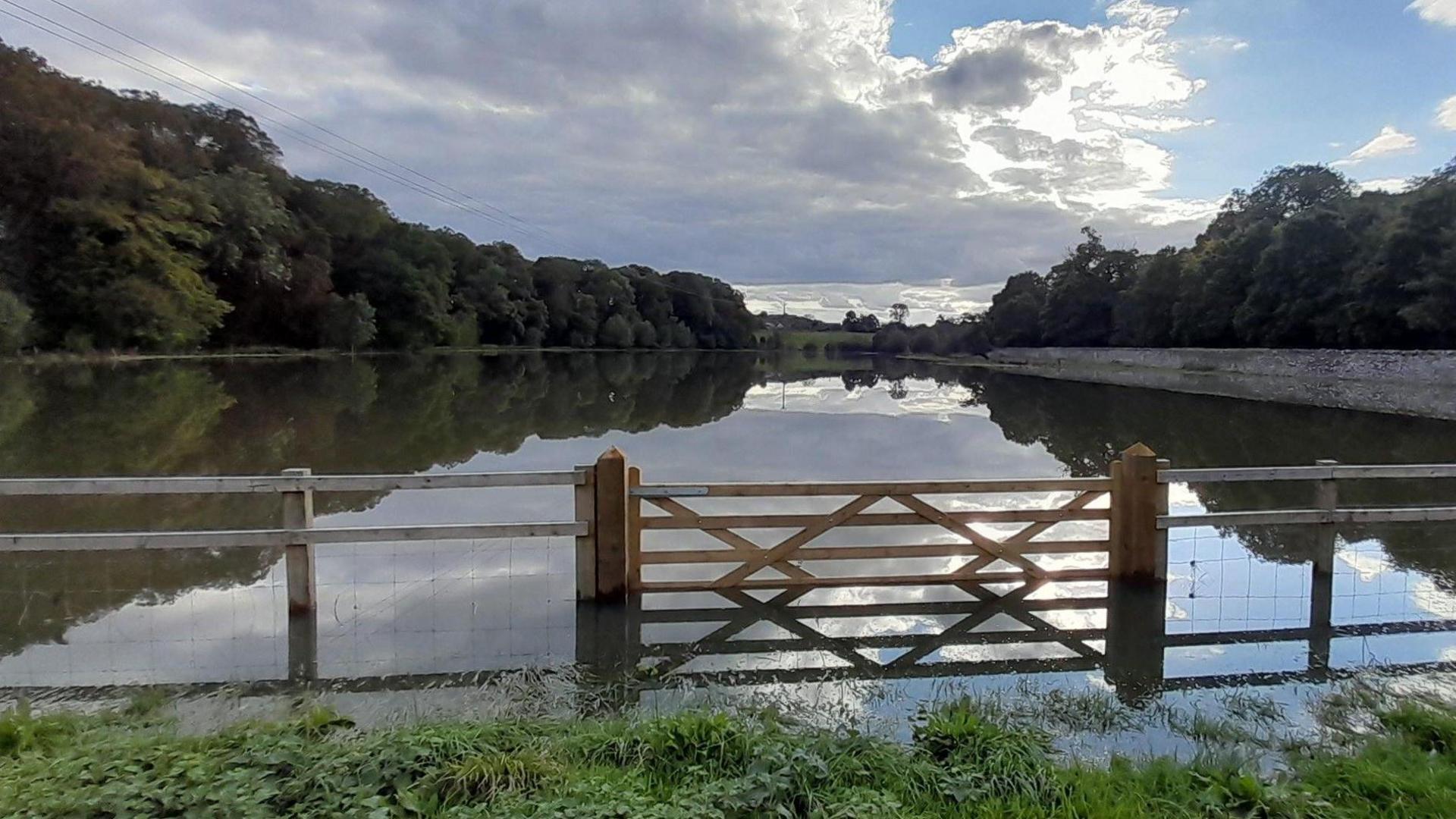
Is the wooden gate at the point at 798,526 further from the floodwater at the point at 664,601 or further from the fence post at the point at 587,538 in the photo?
the floodwater at the point at 664,601

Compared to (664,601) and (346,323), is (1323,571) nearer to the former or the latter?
(664,601)

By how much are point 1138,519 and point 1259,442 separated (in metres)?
14.4

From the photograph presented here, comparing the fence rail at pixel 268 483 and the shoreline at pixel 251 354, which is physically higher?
the shoreline at pixel 251 354

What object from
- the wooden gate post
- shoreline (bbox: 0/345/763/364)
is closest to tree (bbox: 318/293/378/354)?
shoreline (bbox: 0/345/763/364)

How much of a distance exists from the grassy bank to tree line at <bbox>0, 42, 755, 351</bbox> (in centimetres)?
4295

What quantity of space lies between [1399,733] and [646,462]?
12033 mm

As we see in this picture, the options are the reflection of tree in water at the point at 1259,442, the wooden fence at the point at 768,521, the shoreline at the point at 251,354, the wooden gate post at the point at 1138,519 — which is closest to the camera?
the wooden fence at the point at 768,521

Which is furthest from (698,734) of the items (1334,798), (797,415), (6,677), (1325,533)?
(797,415)

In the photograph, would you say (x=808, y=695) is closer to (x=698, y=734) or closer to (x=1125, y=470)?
(x=698, y=734)

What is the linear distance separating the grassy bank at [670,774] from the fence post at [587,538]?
8.02 feet

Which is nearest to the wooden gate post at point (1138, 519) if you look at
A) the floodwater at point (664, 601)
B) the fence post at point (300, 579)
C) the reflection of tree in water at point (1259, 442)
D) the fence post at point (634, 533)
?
the floodwater at point (664, 601)

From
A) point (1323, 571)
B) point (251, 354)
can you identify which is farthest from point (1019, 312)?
point (1323, 571)

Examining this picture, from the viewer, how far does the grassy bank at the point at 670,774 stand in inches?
127

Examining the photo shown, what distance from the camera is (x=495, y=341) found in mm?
88562
